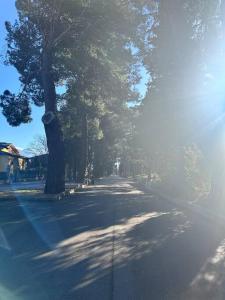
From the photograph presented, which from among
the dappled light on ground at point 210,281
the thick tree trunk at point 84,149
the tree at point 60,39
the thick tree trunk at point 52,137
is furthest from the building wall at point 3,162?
the dappled light on ground at point 210,281

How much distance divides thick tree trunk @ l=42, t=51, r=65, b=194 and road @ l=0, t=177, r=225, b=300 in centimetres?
1362

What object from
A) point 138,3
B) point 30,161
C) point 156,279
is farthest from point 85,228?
point 30,161

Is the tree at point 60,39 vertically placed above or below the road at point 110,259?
above

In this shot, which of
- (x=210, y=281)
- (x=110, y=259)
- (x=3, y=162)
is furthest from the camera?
(x=3, y=162)

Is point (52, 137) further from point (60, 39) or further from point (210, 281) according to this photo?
point (210, 281)

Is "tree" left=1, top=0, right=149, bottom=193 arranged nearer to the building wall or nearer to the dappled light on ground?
the dappled light on ground

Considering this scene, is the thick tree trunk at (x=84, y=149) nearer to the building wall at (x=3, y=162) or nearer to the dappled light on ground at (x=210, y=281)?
the building wall at (x=3, y=162)

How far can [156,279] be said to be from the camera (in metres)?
7.61

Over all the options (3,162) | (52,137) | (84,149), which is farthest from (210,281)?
(3,162)

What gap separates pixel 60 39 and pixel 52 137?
235 inches

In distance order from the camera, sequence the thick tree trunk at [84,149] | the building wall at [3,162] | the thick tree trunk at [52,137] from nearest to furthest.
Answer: the thick tree trunk at [52,137], the thick tree trunk at [84,149], the building wall at [3,162]

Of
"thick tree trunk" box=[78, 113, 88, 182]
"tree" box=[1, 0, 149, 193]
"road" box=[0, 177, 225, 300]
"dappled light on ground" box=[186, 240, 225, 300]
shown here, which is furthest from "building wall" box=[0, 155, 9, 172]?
"dappled light on ground" box=[186, 240, 225, 300]

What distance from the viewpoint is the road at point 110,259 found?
6.93 meters

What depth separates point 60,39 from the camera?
29141mm
